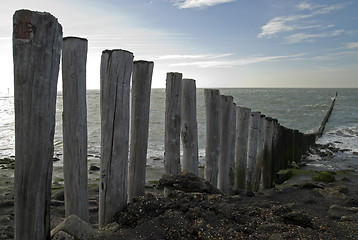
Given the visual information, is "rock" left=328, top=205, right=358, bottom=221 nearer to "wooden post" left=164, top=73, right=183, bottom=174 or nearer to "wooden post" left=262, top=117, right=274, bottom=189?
"wooden post" left=262, top=117, right=274, bottom=189

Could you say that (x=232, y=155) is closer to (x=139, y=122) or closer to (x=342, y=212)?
(x=342, y=212)

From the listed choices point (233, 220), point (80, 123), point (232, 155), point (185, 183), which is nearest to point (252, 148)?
point (232, 155)

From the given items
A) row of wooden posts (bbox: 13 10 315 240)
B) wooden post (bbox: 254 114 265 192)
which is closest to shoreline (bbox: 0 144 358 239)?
row of wooden posts (bbox: 13 10 315 240)

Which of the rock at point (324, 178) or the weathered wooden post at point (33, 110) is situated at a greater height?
the weathered wooden post at point (33, 110)

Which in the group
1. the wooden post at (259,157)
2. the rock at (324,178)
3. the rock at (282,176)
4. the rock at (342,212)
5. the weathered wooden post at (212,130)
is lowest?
the rock at (282,176)

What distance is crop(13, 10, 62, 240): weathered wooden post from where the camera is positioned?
8.00ft

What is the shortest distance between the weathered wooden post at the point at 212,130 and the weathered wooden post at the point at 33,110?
2610 millimetres

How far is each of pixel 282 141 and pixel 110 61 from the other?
7.16 meters

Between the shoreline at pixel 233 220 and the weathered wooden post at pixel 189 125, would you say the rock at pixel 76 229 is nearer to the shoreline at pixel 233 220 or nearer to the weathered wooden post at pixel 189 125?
the shoreline at pixel 233 220

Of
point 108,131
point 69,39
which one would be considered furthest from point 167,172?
point 69,39

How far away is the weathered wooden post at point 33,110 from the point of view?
244cm

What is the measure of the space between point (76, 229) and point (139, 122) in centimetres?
132

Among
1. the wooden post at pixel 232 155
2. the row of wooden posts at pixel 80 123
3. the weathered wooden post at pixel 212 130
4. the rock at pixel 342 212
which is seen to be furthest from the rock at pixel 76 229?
the rock at pixel 342 212

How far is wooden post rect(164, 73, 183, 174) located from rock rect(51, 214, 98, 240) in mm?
1539
